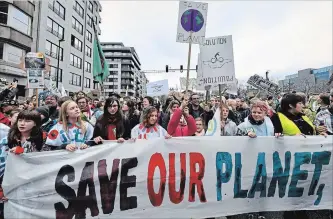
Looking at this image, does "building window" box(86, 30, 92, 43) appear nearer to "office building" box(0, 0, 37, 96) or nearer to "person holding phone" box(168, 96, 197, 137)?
"office building" box(0, 0, 37, 96)

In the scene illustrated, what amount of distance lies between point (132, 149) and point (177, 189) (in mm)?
748

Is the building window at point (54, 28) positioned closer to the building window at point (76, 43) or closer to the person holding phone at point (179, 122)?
the building window at point (76, 43)

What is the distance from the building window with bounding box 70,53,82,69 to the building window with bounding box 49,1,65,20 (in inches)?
234

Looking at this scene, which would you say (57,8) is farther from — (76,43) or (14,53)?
(14,53)

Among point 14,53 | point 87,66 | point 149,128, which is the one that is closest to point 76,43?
point 87,66

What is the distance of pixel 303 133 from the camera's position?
4.01 meters

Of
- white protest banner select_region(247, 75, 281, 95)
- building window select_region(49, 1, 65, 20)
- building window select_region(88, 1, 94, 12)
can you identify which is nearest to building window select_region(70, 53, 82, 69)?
building window select_region(49, 1, 65, 20)

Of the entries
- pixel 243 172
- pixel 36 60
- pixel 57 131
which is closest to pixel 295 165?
pixel 243 172

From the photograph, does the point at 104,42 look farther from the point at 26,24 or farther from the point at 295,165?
the point at 295,165

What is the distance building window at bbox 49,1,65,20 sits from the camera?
1380 inches

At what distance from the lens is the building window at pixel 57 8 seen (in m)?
35.1

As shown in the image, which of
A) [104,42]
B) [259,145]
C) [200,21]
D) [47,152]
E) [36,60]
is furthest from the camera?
[104,42]

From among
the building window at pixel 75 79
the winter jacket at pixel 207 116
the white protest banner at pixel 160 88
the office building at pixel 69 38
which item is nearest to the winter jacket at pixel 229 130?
the winter jacket at pixel 207 116

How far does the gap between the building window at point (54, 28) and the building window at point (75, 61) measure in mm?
4241
